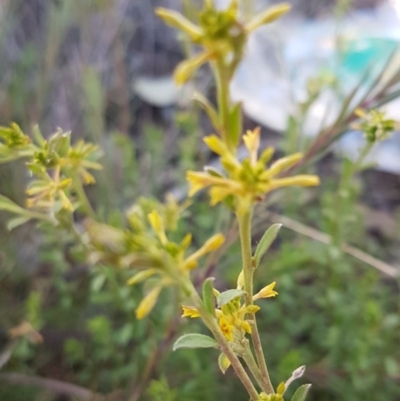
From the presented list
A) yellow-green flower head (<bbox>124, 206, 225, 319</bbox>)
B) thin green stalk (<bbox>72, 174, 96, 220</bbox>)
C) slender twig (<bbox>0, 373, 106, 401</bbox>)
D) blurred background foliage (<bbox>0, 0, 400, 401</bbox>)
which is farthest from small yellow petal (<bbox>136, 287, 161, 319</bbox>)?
slender twig (<bbox>0, 373, 106, 401</bbox>)

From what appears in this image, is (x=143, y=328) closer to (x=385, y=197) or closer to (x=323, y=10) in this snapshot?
(x=385, y=197)

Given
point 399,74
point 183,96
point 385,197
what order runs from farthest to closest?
point 385,197, point 183,96, point 399,74

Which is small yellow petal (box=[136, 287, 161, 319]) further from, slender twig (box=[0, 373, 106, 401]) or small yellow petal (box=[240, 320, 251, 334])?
slender twig (box=[0, 373, 106, 401])

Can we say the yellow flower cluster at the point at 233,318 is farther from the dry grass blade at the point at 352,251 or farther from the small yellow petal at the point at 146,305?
the dry grass blade at the point at 352,251

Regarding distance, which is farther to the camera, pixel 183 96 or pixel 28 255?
pixel 183 96

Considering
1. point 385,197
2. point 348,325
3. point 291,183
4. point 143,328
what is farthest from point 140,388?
point 385,197

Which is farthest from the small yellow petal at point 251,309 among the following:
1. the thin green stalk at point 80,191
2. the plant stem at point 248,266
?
the thin green stalk at point 80,191
